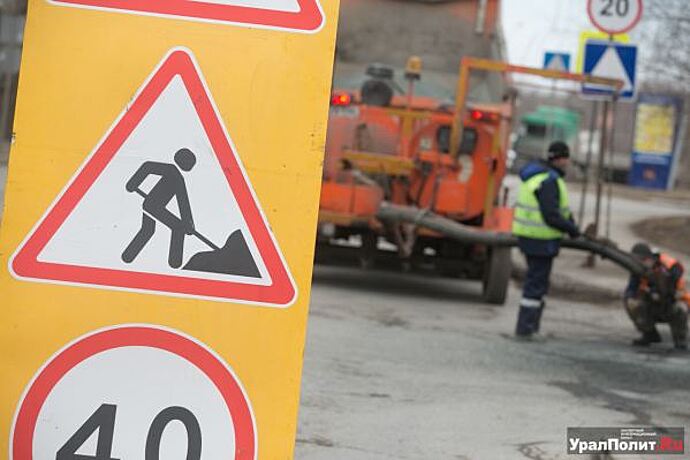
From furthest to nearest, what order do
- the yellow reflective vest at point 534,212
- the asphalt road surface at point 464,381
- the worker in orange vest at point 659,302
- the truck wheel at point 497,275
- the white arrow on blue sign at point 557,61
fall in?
the white arrow on blue sign at point 557,61
the truck wheel at point 497,275
the yellow reflective vest at point 534,212
the worker in orange vest at point 659,302
the asphalt road surface at point 464,381

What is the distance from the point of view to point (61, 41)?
325cm

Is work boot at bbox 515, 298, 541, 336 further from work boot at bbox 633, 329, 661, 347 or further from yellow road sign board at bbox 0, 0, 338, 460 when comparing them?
yellow road sign board at bbox 0, 0, 338, 460

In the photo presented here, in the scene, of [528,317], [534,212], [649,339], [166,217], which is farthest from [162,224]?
[649,339]

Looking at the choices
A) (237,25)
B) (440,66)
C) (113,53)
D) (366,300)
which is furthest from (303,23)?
(440,66)

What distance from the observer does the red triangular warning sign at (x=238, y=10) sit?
10.7 ft

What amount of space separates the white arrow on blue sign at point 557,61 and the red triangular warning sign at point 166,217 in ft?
56.8

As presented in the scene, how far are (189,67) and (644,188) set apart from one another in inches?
1540

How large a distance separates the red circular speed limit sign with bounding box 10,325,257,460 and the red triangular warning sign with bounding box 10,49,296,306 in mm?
145

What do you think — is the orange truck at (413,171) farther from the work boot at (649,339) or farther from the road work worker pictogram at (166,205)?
the road work worker pictogram at (166,205)

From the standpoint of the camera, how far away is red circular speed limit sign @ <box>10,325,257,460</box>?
3252 millimetres

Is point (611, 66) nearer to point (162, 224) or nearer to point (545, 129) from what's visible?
point (162, 224)

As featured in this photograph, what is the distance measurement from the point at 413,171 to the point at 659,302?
314 cm

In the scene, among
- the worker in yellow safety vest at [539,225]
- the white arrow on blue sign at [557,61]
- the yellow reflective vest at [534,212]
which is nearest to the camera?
the worker in yellow safety vest at [539,225]

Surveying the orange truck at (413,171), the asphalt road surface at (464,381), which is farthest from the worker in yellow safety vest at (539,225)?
the orange truck at (413,171)
